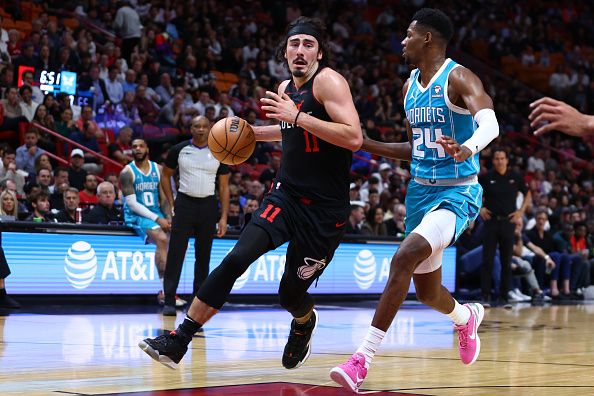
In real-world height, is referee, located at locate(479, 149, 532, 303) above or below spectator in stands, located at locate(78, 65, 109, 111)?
below

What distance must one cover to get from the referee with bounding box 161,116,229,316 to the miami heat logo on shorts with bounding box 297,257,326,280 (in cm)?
506

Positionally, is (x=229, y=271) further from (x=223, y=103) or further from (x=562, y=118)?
(x=223, y=103)

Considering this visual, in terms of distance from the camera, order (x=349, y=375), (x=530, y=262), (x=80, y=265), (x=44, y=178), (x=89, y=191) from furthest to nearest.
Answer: (x=530, y=262) < (x=89, y=191) < (x=44, y=178) < (x=80, y=265) < (x=349, y=375)

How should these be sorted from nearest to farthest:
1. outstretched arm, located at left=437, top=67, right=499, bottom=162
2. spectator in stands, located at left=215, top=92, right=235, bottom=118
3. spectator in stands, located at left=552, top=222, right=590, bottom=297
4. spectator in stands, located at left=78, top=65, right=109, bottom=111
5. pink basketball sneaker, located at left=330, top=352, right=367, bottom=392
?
pink basketball sneaker, located at left=330, top=352, right=367, bottom=392 < outstretched arm, located at left=437, top=67, right=499, bottom=162 < spectator in stands, located at left=78, top=65, right=109, bottom=111 < spectator in stands, located at left=552, top=222, right=590, bottom=297 < spectator in stands, located at left=215, top=92, right=235, bottom=118

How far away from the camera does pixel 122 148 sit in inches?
595

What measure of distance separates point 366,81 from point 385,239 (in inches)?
384

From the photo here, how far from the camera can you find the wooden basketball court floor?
5.11 metres

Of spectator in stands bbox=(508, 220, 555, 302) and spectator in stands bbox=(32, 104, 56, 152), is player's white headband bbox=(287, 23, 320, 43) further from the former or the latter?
spectator in stands bbox=(508, 220, 555, 302)

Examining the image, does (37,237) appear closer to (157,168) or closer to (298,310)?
(157,168)

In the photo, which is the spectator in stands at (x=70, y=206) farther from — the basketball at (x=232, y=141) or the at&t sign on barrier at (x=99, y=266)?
the basketball at (x=232, y=141)

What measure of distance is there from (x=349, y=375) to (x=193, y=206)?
19.5ft

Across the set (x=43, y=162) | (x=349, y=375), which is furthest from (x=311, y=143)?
(x=43, y=162)

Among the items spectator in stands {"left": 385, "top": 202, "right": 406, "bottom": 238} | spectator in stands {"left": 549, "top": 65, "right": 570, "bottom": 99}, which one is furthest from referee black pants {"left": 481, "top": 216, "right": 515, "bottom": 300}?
spectator in stands {"left": 549, "top": 65, "right": 570, "bottom": 99}

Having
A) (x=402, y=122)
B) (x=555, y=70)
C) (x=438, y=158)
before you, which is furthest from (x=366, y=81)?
(x=438, y=158)
